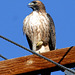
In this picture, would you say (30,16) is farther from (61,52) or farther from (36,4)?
(61,52)

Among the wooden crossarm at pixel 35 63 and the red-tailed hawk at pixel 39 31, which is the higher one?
the red-tailed hawk at pixel 39 31

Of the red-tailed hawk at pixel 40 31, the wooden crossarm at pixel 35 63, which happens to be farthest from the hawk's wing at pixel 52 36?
the wooden crossarm at pixel 35 63

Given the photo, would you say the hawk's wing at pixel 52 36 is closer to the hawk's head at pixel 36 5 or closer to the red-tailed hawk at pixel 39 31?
the red-tailed hawk at pixel 39 31

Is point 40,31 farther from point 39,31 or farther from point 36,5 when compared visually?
point 36,5

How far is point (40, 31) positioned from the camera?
24.4 ft

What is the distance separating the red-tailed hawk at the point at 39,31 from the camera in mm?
7395

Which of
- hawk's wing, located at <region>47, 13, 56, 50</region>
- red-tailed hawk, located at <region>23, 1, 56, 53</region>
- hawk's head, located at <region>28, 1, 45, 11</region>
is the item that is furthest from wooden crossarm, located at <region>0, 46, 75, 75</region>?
hawk's head, located at <region>28, 1, 45, 11</region>

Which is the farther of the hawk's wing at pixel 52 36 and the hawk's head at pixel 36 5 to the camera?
the hawk's head at pixel 36 5

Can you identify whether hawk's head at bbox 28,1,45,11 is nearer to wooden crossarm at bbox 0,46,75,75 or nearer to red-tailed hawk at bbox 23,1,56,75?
red-tailed hawk at bbox 23,1,56,75

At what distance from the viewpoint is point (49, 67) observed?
3.74 metres

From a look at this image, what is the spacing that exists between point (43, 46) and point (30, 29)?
64 centimetres

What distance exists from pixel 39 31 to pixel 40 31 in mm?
28

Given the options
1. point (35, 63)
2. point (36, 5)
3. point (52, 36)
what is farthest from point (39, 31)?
point (35, 63)

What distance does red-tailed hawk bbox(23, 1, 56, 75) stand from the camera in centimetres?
739
